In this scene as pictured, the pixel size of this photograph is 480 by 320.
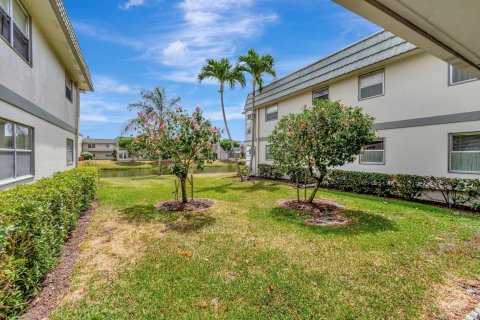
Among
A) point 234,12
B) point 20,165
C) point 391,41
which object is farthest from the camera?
point 391,41

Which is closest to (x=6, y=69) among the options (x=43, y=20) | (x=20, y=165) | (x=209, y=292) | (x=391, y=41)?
(x=20, y=165)

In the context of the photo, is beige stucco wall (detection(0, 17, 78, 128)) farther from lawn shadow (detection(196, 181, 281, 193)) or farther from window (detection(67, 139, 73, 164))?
lawn shadow (detection(196, 181, 281, 193))

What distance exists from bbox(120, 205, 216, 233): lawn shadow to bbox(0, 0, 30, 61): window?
16.5 ft

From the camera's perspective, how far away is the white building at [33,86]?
5062 mm

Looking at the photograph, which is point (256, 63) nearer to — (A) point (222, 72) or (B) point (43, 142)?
(A) point (222, 72)

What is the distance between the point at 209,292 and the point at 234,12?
686 cm

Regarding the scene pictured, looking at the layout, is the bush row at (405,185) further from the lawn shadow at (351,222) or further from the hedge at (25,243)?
Answer: the hedge at (25,243)

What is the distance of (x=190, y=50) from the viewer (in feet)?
36.3

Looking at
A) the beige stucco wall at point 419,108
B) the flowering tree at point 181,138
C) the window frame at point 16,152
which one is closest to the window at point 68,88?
the window frame at point 16,152

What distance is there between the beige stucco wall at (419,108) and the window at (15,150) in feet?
42.1

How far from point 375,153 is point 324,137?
5.17 m

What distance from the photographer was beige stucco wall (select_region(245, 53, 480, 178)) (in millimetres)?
8383

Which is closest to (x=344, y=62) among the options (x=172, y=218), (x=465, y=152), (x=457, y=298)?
(x=465, y=152)

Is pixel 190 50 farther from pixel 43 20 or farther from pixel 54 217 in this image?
pixel 54 217
